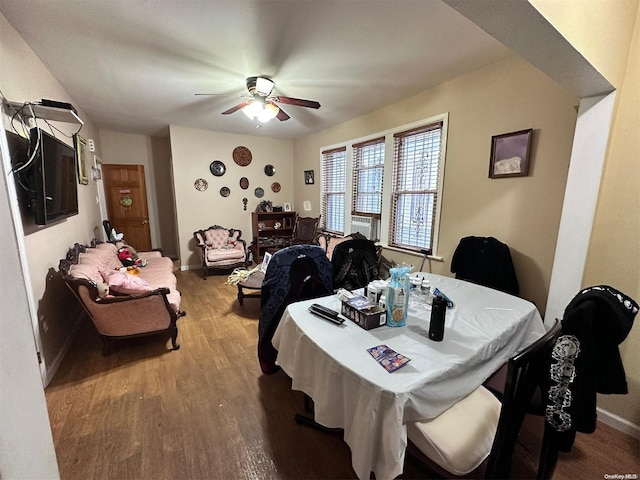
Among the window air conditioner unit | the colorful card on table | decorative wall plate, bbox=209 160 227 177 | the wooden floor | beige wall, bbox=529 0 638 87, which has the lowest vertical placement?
the wooden floor

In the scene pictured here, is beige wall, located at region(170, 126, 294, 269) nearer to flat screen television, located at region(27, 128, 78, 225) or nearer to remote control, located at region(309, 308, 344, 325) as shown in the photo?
flat screen television, located at region(27, 128, 78, 225)

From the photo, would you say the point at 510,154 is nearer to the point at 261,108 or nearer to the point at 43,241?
the point at 261,108

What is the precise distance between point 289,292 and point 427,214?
2.09m

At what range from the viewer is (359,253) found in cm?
292

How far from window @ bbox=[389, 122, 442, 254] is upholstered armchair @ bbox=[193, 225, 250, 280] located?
9.02ft

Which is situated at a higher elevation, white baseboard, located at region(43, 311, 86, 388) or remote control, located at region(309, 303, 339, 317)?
remote control, located at region(309, 303, 339, 317)

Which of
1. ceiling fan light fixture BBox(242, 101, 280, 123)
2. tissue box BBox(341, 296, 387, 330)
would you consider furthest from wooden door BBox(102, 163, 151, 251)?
tissue box BBox(341, 296, 387, 330)

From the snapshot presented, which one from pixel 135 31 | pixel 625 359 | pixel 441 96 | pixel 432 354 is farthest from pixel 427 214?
pixel 135 31

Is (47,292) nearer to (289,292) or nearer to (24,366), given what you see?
(289,292)

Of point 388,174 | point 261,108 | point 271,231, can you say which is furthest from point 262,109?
point 271,231

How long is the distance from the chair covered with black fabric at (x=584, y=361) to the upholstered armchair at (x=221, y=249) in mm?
4425

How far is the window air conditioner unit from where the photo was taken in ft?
12.8

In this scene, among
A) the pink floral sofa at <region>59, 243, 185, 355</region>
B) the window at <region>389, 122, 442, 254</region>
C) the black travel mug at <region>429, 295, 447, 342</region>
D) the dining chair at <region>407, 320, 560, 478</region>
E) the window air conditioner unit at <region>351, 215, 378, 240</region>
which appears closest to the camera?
the dining chair at <region>407, 320, 560, 478</region>

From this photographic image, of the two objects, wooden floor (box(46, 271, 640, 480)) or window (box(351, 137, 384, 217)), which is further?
window (box(351, 137, 384, 217))
